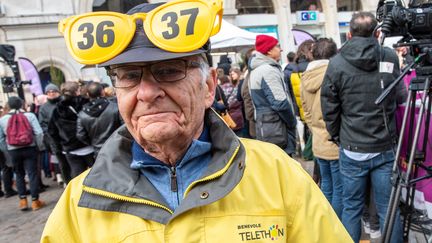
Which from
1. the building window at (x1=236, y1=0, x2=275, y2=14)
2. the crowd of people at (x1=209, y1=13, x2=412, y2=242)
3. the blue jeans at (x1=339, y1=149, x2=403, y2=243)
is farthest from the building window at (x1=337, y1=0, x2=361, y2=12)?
the blue jeans at (x1=339, y1=149, x2=403, y2=243)

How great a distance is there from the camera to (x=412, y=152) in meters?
2.60

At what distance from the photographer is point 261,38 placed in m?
4.25

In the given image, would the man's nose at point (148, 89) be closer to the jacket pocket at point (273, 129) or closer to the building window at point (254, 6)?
the jacket pocket at point (273, 129)

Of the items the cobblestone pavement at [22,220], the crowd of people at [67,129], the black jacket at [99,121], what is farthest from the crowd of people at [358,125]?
the cobblestone pavement at [22,220]

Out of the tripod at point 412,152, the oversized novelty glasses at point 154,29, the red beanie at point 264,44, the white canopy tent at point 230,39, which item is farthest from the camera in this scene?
the white canopy tent at point 230,39

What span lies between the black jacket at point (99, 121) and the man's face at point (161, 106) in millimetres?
3684

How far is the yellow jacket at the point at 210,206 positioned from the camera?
1.21 m

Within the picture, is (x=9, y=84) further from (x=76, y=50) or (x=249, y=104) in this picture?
(x=76, y=50)

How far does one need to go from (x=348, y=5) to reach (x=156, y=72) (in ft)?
75.3

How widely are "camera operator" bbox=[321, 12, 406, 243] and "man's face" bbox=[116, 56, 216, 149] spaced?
1.90 metres

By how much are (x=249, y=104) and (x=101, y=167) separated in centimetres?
358

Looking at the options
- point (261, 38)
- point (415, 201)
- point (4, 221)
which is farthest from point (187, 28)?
point (4, 221)

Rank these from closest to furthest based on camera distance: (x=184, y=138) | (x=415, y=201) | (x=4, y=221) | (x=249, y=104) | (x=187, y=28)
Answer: (x=187, y=28) → (x=184, y=138) → (x=415, y=201) → (x=249, y=104) → (x=4, y=221)

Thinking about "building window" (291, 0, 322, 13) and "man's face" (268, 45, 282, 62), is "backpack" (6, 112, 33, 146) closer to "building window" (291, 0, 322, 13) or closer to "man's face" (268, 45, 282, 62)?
"man's face" (268, 45, 282, 62)
